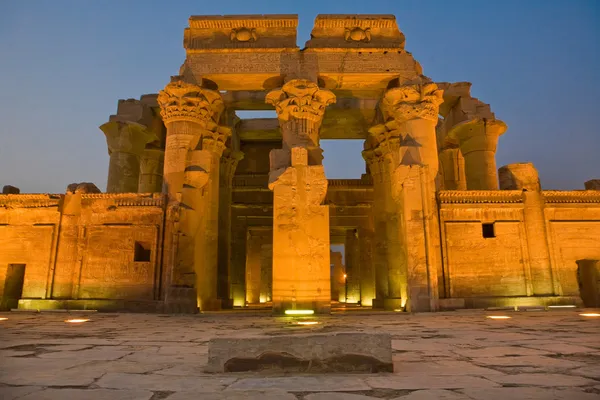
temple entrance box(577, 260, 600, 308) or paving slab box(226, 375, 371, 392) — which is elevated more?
temple entrance box(577, 260, 600, 308)

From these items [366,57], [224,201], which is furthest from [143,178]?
[366,57]

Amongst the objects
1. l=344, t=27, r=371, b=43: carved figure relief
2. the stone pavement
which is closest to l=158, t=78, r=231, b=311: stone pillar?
Answer: l=344, t=27, r=371, b=43: carved figure relief

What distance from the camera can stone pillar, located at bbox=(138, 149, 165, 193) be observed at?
15.8 m

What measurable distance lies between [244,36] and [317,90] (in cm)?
267

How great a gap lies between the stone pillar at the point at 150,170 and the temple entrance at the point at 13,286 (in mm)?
4693

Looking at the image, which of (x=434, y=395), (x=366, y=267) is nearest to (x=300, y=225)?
(x=434, y=395)

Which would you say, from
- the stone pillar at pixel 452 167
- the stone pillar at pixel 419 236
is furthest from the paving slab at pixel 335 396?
the stone pillar at pixel 452 167

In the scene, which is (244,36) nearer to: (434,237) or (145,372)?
(434,237)

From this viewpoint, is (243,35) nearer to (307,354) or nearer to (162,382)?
(307,354)

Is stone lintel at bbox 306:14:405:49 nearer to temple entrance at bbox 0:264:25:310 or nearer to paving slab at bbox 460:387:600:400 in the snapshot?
temple entrance at bbox 0:264:25:310

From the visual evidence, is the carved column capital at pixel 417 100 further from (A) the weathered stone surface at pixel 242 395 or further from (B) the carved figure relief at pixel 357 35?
(A) the weathered stone surface at pixel 242 395

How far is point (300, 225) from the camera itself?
10312 millimetres

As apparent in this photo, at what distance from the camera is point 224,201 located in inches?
623

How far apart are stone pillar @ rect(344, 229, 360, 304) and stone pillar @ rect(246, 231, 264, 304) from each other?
421 centimetres
